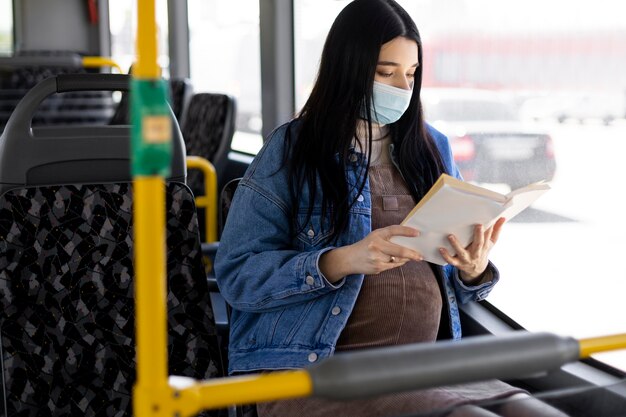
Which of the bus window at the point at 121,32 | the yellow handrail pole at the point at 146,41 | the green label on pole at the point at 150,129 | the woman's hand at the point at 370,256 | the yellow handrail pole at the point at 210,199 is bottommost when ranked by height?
the yellow handrail pole at the point at 210,199

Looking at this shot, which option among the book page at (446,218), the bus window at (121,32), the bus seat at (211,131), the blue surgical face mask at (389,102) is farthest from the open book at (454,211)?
the bus window at (121,32)

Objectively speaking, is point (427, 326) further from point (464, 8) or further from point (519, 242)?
point (464, 8)

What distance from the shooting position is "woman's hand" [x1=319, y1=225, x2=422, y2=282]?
1.47 metres

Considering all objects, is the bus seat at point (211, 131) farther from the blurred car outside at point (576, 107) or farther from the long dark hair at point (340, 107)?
the long dark hair at point (340, 107)

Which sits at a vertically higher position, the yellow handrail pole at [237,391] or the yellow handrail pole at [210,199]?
the yellow handrail pole at [237,391]

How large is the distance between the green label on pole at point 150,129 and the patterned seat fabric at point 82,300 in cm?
95

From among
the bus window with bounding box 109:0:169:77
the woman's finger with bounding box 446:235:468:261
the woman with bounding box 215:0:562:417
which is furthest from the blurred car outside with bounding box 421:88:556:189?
the bus window with bounding box 109:0:169:77

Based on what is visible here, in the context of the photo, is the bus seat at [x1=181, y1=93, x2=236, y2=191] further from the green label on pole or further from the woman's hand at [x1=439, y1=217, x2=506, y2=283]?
the green label on pole

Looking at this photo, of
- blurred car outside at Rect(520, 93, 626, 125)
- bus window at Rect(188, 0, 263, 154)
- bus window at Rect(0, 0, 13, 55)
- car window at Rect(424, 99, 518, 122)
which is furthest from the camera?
bus window at Rect(0, 0, 13, 55)

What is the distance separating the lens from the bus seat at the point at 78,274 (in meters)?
1.63

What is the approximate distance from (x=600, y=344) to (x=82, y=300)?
1.02 meters

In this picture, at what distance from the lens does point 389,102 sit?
1715 mm

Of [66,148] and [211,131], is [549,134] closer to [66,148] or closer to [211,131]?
[66,148]

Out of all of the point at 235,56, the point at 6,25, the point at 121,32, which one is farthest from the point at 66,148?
the point at 6,25
